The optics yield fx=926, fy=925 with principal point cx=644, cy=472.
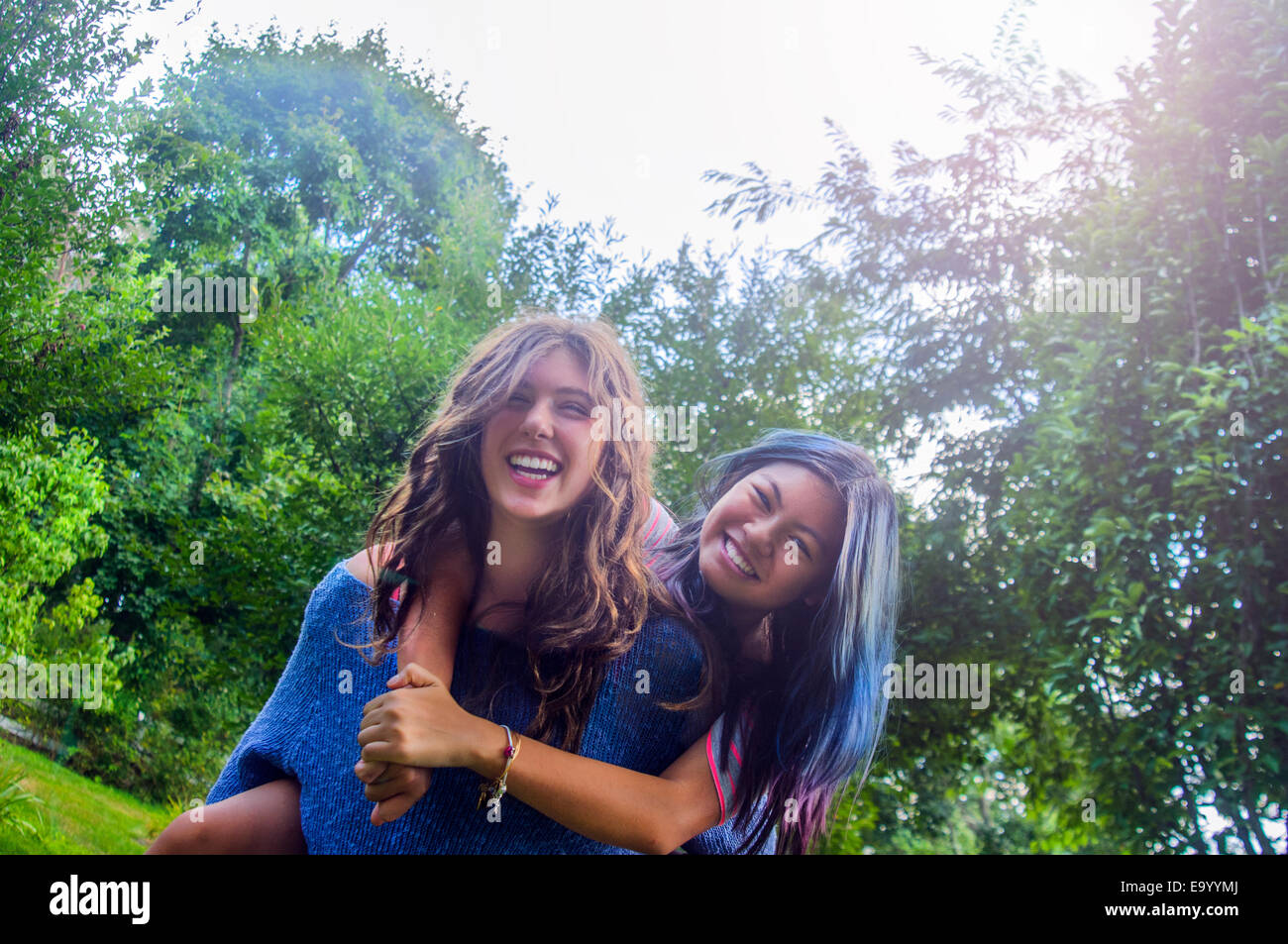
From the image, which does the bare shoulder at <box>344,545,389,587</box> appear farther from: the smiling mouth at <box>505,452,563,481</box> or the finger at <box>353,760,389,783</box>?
the finger at <box>353,760,389,783</box>

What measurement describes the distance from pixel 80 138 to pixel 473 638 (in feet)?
8.02

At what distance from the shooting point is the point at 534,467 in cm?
222

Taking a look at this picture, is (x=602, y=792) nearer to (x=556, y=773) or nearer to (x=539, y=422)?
(x=556, y=773)

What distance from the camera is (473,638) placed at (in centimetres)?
221

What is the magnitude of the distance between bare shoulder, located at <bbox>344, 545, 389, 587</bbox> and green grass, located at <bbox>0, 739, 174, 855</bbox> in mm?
1301

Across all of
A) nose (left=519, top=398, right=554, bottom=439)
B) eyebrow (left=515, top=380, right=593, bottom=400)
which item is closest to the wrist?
nose (left=519, top=398, right=554, bottom=439)

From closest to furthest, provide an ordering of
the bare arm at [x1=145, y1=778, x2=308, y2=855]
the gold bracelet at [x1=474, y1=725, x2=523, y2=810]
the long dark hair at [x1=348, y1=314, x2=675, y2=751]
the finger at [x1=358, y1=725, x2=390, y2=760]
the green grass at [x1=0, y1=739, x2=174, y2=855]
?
the finger at [x1=358, y1=725, x2=390, y2=760], the gold bracelet at [x1=474, y1=725, x2=523, y2=810], the bare arm at [x1=145, y1=778, x2=308, y2=855], the long dark hair at [x1=348, y1=314, x2=675, y2=751], the green grass at [x1=0, y1=739, x2=174, y2=855]

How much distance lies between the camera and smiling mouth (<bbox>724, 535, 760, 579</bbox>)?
229cm

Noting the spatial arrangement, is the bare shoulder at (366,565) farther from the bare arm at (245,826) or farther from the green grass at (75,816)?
the green grass at (75,816)

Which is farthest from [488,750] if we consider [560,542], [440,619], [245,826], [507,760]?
[245,826]

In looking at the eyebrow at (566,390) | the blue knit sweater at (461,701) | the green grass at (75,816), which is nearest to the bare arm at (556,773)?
the blue knit sweater at (461,701)
